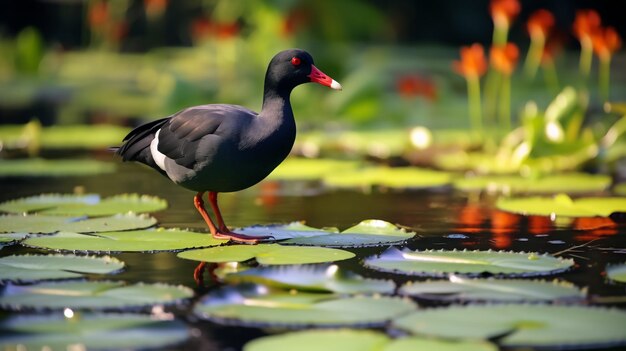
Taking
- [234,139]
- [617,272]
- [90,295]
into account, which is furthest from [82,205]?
[617,272]

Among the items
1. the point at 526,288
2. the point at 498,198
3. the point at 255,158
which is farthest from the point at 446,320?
the point at 498,198

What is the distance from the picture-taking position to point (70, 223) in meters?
4.99

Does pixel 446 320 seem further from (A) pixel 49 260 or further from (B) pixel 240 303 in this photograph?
(A) pixel 49 260

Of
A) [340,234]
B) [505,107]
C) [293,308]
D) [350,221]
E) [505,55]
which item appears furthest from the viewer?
[505,107]

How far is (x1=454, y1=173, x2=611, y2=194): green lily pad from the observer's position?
6.33 metres

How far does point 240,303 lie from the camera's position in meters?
3.44

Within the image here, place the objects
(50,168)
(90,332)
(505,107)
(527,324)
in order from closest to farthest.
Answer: (90,332)
(527,324)
(50,168)
(505,107)

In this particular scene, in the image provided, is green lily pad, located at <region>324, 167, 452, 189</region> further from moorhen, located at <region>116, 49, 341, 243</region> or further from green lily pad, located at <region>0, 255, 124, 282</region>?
green lily pad, located at <region>0, 255, 124, 282</region>

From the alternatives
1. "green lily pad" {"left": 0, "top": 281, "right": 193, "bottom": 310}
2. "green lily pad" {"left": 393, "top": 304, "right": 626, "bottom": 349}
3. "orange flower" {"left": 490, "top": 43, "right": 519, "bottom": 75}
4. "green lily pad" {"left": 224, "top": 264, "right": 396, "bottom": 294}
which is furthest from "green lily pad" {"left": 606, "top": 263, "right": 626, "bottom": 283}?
"orange flower" {"left": 490, "top": 43, "right": 519, "bottom": 75}

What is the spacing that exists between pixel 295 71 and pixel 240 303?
1.41m

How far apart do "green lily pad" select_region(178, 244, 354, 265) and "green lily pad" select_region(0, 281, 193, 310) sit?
54 centimetres

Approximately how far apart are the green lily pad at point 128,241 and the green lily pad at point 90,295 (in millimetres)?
646

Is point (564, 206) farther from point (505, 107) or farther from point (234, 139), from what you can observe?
point (505, 107)

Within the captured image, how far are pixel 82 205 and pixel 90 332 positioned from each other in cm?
255
